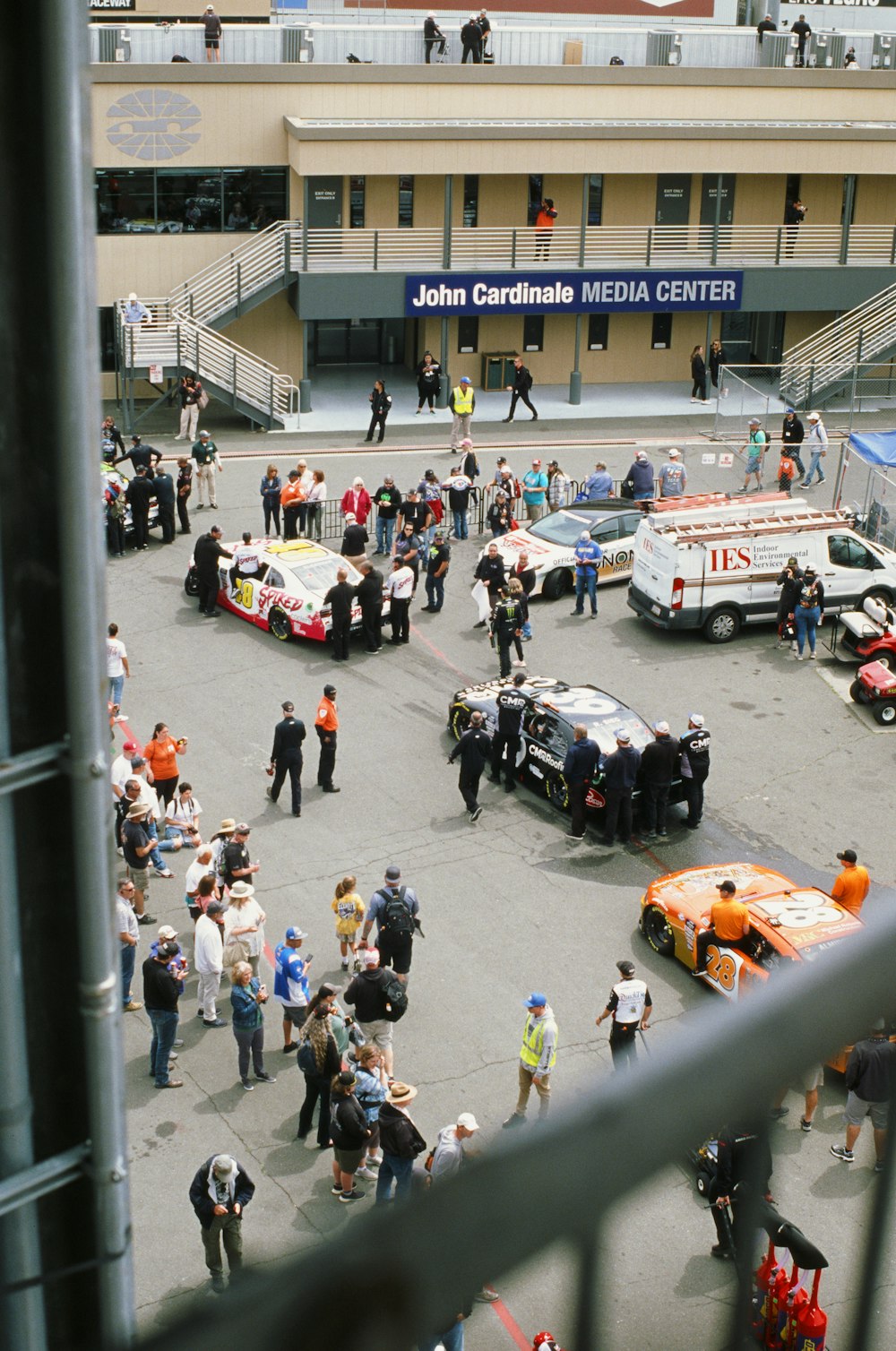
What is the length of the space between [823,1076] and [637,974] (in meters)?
16.6

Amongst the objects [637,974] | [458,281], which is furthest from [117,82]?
[637,974]

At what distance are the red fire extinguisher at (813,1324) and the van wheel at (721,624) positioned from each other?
22.7 m

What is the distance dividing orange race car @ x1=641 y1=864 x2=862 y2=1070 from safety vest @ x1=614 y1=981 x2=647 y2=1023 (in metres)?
0.87

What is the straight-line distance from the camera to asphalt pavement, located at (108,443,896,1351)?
1518 centimetres

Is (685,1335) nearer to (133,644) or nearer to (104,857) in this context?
(104,857)

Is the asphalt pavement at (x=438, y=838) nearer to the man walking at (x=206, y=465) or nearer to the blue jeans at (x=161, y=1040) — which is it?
the blue jeans at (x=161, y=1040)

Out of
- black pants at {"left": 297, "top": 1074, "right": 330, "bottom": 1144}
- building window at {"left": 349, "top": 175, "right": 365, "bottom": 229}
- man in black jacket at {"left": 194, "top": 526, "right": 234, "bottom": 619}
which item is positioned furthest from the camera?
building window at {"left": 349, "top": 175, "right": 365, "bottom": 229}

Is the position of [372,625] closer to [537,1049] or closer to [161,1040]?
[161,1040]

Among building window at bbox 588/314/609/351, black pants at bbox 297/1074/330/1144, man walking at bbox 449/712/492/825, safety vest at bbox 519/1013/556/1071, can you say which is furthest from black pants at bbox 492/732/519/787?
building window at bbox 588/314/609/351

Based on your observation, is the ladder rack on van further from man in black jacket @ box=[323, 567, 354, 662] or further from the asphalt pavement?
man in black jacket @ box=[323, 567, 354, 662]

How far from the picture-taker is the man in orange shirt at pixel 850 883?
18375 millimetres

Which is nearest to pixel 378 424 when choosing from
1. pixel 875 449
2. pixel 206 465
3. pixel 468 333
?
pixel 468 333

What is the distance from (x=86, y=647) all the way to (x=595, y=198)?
4546 cm

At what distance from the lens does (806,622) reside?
2769 centimetres
